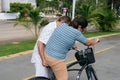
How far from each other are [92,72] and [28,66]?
520cm

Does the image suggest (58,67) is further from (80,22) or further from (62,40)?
(80,22)

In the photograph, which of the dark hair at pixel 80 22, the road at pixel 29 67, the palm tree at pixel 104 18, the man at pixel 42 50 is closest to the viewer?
the dark hair at pixel 80 22

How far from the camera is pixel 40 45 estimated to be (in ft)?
18.3

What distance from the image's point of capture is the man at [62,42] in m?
5.33

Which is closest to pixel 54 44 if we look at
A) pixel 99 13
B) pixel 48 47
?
pixel 48 47

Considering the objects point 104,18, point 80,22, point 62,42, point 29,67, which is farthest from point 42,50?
point 104,18

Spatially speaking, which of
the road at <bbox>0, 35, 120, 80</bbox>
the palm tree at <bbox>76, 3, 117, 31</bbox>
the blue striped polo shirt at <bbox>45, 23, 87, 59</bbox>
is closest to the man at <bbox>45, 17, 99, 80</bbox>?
the blue striped polo shirt at <bbox>45, 23, 87, 59</bbox>

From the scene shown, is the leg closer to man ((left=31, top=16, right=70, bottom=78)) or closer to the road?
man ((left=31, top=16, right=70, bottom=78))

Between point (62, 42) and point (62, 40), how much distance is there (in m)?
0.03

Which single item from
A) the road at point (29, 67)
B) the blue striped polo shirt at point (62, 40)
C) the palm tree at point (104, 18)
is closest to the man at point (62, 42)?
the blue striped polo shirt at point (62, 40)

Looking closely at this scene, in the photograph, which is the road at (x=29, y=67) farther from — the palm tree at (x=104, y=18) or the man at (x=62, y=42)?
the palm tree at (x=104, y=18)

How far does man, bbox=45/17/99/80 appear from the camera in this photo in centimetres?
533

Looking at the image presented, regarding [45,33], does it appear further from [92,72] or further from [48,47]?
[92,72]

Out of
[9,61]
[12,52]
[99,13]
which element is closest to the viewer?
[9,61]
